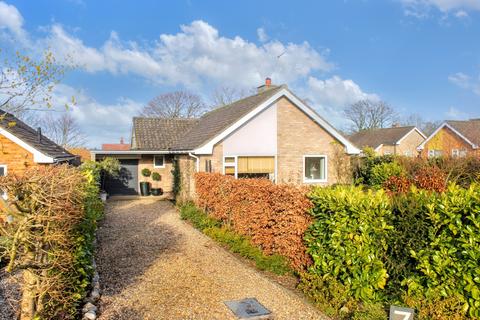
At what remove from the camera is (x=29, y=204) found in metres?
4.05

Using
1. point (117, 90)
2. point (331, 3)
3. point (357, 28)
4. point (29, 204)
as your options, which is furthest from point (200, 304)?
point (117, 90)

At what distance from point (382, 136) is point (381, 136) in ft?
0.73

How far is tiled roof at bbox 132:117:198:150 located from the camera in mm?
22641

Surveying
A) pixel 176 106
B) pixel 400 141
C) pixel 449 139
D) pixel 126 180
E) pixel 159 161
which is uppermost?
pixel 176 106

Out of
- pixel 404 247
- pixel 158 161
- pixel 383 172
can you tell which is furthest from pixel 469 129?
pixel 404 247

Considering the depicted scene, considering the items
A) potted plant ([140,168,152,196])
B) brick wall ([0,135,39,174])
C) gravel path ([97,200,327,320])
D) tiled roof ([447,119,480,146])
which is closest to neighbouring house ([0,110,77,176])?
brick wall ([0,135,39,174])

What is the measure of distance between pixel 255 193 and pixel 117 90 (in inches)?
602

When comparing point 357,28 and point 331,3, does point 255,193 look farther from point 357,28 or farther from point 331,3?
point 357,28

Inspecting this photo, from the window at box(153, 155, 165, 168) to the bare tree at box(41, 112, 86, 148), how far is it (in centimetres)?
2788

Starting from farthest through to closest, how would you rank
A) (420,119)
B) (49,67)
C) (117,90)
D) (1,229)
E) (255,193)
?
1. (420,119)
2. (117,90)
3. (255,193)
4. (49,67)
5. (1,229)

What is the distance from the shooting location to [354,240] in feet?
18.2

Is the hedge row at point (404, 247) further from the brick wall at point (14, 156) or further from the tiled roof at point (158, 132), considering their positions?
the tiled roof at point (158, 132)

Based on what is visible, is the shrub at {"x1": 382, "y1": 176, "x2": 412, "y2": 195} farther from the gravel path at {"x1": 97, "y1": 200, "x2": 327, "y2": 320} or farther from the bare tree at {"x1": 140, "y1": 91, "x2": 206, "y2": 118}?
the bare tree at {"x1": 140, "y1": 91, "x2": 206, "y2": 118}

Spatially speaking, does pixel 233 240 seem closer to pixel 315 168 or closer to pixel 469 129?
pixel 315 168
